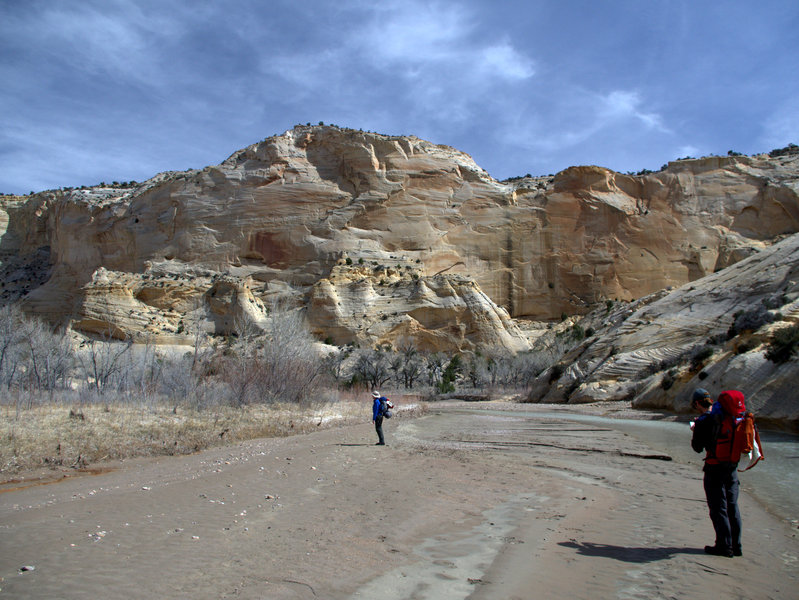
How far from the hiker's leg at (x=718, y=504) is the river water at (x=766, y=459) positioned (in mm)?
1846

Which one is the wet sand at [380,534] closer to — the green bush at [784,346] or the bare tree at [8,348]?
the green bush at [784,346]

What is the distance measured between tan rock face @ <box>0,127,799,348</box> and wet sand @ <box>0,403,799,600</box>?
1893 inches

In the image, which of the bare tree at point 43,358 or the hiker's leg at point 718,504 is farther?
the bare tree at point 43,358

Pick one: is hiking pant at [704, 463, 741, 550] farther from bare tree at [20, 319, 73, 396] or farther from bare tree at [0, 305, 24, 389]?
bare tree at [0, 305, 24, 389]

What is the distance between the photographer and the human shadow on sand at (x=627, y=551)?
477cm

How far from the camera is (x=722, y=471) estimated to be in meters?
5.04

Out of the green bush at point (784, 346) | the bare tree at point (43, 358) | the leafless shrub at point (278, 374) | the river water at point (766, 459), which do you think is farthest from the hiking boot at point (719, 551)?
the bare tree at point (43, 358)

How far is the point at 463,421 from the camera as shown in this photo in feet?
69.8

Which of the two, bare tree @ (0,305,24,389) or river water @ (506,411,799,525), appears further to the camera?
bare tree @ (0,305,24,389)

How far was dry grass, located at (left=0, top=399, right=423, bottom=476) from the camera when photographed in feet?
32.4

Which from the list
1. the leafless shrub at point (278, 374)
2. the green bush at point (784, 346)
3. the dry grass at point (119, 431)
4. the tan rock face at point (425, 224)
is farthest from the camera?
the tan rock face at point (425, 224)

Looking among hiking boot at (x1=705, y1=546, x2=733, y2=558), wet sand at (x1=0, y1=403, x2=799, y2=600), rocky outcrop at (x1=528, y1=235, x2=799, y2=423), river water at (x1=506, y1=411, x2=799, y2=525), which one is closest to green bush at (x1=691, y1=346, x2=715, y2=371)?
rocky outcrop at (x1=528, y1=235, x2=799, y2=423)

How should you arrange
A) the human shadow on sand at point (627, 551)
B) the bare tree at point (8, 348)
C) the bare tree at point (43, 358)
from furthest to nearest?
the bare tree at point (43, 358) < the bare tree at point (8, 348) < the human shadow on sand at point (627, 551)

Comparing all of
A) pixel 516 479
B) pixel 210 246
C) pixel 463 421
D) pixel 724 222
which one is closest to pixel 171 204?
pixel 210 246
